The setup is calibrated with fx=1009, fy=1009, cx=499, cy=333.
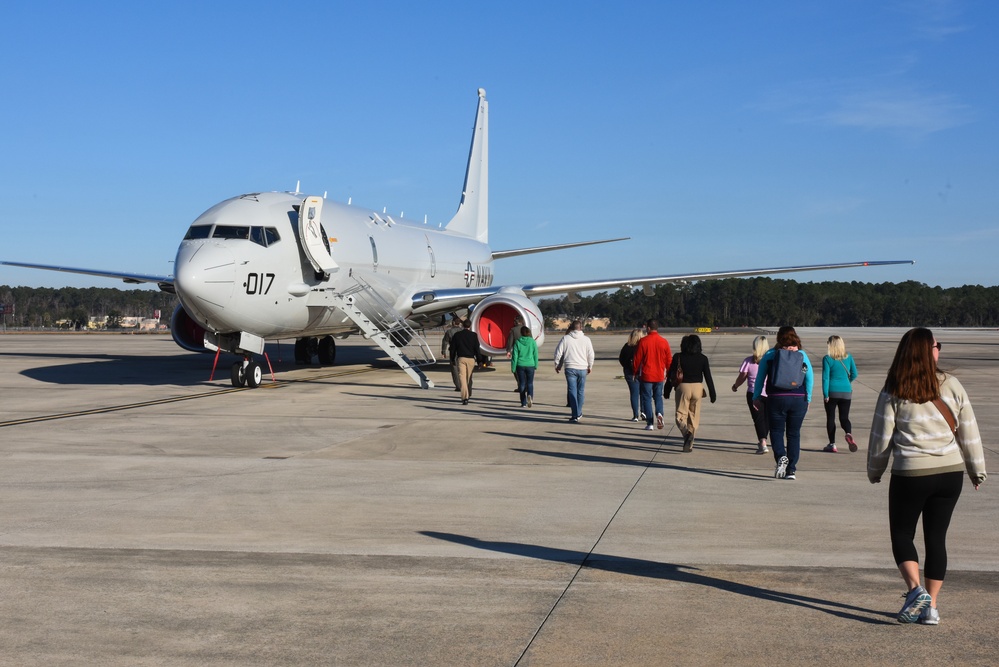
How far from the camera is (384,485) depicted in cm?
980

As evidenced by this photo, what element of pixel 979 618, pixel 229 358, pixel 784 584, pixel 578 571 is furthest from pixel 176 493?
pixel 229 358

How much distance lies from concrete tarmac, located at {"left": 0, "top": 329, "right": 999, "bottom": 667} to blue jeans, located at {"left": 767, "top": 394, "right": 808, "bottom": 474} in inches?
11.2

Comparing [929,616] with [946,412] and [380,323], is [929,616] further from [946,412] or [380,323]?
[380,323]

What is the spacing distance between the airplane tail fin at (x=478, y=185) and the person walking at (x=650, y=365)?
2338 centimetres

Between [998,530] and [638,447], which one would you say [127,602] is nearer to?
[998,530]

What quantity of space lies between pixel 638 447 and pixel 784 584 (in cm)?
672

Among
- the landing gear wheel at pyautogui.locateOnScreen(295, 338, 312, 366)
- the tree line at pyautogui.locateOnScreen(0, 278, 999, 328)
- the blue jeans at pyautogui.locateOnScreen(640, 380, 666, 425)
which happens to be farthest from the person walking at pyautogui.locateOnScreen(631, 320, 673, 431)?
the tree line at pyautogui.locateOnScreen(0, 278, 999, 328)

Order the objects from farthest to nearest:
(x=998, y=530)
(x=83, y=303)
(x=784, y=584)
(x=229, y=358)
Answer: (x=83, y=303)
(x=229, y=358)
(x=998, y=530)
(x=784, y=584)

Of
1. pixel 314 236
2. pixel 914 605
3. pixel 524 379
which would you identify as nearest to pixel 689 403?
pixel 524 379

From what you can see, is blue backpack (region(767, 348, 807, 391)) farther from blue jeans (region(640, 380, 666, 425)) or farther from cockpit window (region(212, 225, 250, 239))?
→ cockpit window (region(212, 225, 250, 239))

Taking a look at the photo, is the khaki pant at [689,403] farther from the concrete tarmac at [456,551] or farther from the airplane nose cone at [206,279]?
the airplane nose cone at [206,279]

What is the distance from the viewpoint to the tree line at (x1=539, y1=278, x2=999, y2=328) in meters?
122

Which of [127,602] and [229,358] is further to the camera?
[229,358]

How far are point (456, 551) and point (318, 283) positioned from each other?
15.6 m
